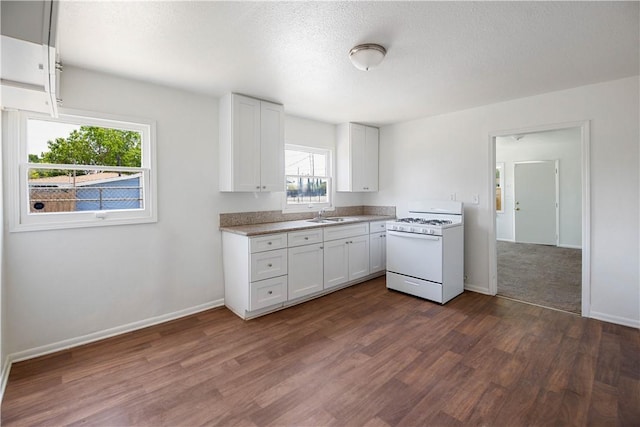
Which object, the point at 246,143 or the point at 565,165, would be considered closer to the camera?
the point at 246,143

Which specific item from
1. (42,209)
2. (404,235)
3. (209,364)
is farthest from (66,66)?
(404,235)

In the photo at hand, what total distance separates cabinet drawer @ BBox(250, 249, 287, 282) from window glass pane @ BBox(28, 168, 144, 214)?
1.27 meters

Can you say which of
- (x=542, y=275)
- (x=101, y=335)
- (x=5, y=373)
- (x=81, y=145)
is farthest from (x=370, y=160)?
(x=5, y=373)

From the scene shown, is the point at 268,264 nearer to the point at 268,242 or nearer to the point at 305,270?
the point at 268,242

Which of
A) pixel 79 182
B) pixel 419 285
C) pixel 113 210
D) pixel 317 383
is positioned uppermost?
pixel 79 182

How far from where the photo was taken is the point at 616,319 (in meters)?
2.99

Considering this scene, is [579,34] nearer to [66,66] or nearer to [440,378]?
[440,378]

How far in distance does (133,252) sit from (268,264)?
1.30m

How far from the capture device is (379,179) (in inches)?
199

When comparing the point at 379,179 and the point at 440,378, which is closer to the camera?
the point at 440,378

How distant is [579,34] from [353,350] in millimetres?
2893

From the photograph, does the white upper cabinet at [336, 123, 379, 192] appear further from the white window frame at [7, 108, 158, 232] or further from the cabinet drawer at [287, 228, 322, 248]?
the white window frame at [7, 108, 158, 232]

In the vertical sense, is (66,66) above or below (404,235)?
above

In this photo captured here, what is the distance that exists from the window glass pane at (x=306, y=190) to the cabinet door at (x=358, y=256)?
0.95 meters
